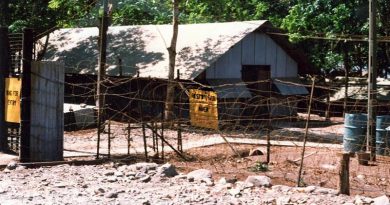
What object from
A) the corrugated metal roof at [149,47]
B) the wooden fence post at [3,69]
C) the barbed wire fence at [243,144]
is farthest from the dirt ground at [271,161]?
the corrugated metal roof at [149,47]

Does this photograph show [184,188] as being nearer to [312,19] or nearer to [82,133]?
[82,133]

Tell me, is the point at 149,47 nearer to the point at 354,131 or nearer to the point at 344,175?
the point at 354,131

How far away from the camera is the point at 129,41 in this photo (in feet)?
89.0

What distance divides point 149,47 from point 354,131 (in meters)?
13.2

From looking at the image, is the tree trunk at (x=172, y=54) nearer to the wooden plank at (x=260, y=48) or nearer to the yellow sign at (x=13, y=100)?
the wooden plank at (x=260, y=48)

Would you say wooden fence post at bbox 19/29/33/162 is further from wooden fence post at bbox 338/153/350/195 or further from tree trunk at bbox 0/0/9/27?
tree trunk at bbox 0/0/9/27

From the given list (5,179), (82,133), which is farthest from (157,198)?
(82,133)

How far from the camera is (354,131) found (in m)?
14.2

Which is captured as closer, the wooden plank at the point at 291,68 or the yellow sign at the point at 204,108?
the yellow sign at the point at 204,108

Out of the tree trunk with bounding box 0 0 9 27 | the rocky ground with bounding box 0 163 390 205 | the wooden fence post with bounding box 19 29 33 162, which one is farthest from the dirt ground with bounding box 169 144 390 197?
the tree trunk with bounding box 0 0 9 27

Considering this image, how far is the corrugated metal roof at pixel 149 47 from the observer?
911 inches

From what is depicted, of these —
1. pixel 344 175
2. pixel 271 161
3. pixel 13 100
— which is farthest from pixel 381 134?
pixel 13 100

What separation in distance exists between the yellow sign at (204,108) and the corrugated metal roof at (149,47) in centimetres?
865

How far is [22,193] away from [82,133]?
10.7 metres
